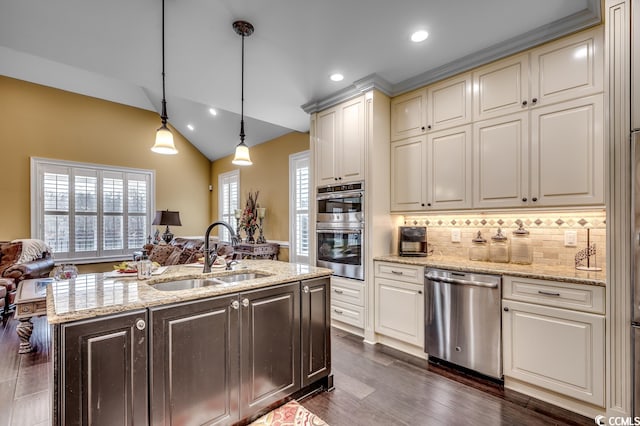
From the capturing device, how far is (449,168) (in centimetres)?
288

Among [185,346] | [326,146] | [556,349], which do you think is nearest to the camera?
[185,346]

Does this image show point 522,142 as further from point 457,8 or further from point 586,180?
point 457,8

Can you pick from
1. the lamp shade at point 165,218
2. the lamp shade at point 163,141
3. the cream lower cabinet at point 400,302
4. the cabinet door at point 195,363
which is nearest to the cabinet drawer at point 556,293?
the cream lower cabinet at point 400,302

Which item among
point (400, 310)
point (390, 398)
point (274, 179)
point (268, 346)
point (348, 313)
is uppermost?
point (274, 179)

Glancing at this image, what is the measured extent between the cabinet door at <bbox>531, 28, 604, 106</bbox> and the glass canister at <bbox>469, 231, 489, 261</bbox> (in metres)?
1.24

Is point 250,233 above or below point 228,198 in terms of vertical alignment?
below

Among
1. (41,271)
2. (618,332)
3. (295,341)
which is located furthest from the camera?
(41,271)

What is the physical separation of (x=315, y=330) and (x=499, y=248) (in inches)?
72.9

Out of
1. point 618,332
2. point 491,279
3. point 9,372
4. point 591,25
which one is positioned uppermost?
point 591,25

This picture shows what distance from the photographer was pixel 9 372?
101 inches

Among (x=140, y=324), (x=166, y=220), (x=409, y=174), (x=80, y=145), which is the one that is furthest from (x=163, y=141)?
(x=80, y=145)

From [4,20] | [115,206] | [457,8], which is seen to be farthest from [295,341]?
[115,206]

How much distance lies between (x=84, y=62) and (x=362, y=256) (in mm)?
3357

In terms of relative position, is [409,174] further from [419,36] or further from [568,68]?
[568,68]
